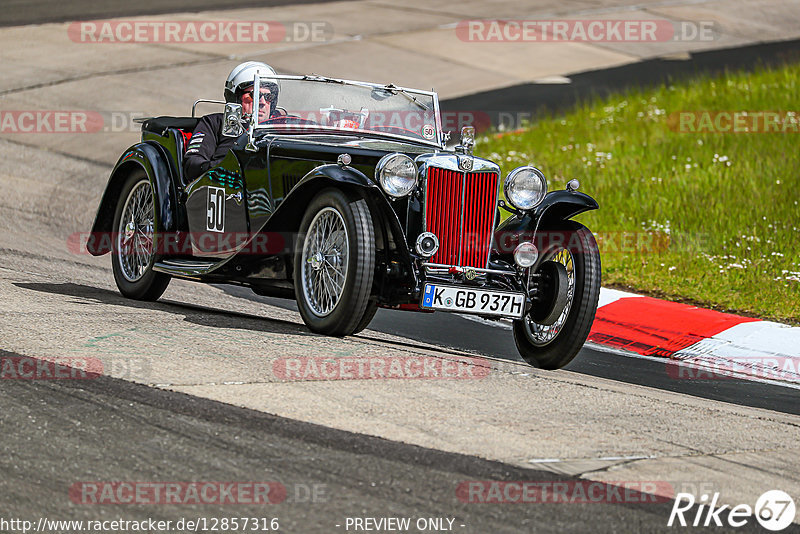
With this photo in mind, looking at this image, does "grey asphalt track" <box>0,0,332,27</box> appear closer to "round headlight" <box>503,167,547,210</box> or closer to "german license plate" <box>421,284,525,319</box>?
"round headlight" <box>503,167,547,210</box>

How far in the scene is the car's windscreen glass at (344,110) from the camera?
310 inches

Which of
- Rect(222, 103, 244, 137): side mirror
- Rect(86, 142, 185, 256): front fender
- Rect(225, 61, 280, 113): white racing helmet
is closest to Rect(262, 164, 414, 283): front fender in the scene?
Rect(222, 103, 244, 137): side mirror

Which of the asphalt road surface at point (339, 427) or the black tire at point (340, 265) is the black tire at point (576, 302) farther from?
the black tire at point (340, 265)

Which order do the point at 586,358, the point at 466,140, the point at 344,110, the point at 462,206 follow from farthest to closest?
the point at 344,110, the point at 586,358, the point at 466,140, the point at 462,206

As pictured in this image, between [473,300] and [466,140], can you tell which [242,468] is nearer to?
[473,300]

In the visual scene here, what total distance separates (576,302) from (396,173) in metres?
1.27

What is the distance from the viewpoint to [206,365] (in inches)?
222

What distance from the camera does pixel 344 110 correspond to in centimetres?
797

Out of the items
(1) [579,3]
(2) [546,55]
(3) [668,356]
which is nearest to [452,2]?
(1) [579,3]

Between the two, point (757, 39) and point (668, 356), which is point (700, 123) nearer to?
point (668, 356)

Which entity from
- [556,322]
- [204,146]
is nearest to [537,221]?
[556,322]

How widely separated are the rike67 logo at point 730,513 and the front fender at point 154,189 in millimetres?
4786

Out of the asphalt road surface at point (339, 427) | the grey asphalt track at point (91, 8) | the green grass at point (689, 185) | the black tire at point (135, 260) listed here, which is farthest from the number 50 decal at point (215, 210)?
the grey asphalt track at point (91, 8)

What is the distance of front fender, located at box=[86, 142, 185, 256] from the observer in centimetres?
816
